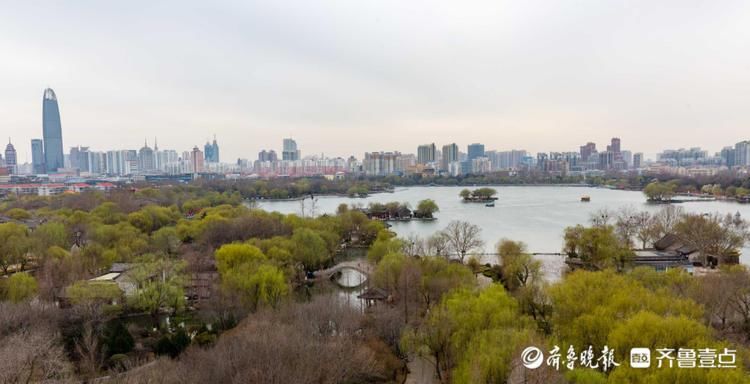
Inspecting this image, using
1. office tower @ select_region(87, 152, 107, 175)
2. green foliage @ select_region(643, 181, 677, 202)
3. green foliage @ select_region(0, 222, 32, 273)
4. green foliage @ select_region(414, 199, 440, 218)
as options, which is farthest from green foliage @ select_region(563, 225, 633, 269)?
office tower @ select_region(87, 152, 107, 175)

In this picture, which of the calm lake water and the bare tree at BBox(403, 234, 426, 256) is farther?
the calm lake water

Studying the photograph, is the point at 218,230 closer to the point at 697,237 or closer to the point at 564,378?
the point at 564,378

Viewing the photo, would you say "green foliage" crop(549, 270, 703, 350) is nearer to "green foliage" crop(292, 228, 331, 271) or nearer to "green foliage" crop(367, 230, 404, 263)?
"green foliage" crop(367, 230, 404, 263)

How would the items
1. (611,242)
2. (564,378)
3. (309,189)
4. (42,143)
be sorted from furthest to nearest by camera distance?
(42,143) < (309,189) < (611,242) < (564,378)

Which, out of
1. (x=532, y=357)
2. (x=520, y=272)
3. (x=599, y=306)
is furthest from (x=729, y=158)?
(x=532, y=357)

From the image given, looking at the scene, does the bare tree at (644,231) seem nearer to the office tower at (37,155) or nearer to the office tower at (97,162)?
the office tower at (37,155)

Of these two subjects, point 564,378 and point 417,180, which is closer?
point 564,378

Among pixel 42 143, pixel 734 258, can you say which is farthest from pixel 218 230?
pixel 42 143
